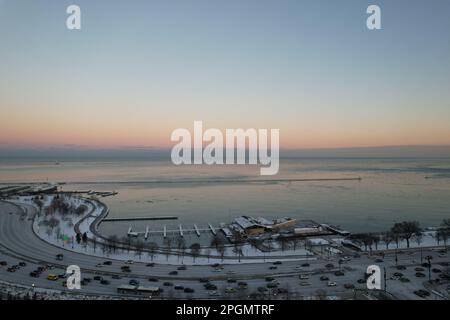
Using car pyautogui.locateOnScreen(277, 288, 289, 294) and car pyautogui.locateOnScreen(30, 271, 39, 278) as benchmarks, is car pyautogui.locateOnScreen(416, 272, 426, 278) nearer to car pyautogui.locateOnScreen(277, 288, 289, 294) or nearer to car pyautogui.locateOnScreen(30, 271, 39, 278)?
car pyautogui.locateOnScreen(277, 288, 289, 294)

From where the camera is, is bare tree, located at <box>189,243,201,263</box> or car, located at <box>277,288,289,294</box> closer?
car, located at <box>277,288,289,294</box>

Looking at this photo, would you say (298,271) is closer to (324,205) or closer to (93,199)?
(324,205)

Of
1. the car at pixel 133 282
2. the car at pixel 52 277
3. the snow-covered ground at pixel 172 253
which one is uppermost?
the car at pixel 52 277

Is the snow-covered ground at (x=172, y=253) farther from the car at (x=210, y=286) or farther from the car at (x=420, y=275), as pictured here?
the car at (x=420, y=275)

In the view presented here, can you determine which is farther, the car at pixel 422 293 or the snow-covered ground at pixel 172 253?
the snow-covered ground at pixel 172 253

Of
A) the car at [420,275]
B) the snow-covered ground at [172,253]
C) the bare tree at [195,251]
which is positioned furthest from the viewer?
the bare tree at [195,251]

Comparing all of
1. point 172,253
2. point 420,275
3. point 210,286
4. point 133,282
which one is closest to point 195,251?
point 172,253

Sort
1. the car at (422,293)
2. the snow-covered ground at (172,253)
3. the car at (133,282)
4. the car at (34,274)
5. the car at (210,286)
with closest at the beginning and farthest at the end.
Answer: the car at (422,293), the car at (210,286), the car at (133,282), the car at (34,274), the snow-covered ground at (172,253)

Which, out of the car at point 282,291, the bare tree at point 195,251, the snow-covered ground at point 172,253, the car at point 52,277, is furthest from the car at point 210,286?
the car at point 52,277

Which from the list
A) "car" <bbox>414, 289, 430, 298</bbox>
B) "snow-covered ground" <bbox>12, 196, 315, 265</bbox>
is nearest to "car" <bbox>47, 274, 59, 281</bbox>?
"snow-covered ground" <bbox>12, 196, 315, 265</bbox>

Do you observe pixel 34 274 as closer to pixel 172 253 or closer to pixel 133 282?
pixel 133 282
